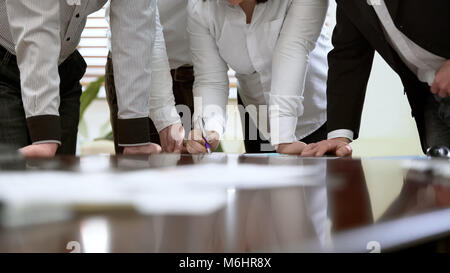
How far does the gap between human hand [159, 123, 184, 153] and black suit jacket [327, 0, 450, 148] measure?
45cm

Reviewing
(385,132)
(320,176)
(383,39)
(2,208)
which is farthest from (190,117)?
(385,132)

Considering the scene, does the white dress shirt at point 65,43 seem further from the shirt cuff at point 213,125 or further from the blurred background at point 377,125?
the blurred background at point 377,125

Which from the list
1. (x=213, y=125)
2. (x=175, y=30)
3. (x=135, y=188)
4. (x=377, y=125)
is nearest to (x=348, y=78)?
(x=213, y=125)

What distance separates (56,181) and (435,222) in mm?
411

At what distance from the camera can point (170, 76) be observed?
1.61 meters

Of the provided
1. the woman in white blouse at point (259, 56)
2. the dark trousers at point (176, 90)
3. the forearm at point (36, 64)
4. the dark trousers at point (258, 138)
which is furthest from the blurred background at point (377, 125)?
the forearm at point (36, 64)

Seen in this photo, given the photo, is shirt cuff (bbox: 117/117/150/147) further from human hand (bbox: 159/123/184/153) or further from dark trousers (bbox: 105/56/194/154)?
dark trousers (bbox: 105/56/194/154)

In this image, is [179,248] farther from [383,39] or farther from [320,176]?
[383,39]

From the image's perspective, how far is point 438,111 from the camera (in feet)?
4.57

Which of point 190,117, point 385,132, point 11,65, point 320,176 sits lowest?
point 385,132

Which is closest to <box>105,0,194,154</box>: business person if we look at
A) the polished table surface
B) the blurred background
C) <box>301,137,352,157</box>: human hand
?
<box>301,137,352,157</box>: human hand

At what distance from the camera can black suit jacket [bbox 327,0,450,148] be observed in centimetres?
122

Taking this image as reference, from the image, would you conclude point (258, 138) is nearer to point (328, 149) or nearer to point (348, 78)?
point (348, 78)
